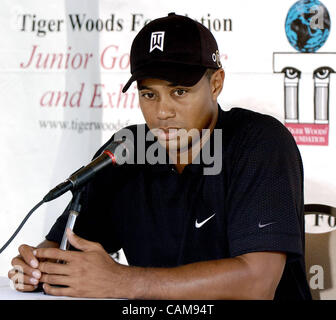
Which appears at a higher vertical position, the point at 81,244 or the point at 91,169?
the point at 91,169

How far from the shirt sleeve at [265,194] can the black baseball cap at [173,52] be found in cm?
22

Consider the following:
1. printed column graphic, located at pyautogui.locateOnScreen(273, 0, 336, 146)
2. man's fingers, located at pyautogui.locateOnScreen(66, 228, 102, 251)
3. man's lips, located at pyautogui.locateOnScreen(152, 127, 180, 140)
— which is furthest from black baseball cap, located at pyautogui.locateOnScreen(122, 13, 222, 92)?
printed column graphic, located at pyautogui.locateOnScreen(273, 0, 336, 146)

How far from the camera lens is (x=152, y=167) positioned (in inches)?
58.7

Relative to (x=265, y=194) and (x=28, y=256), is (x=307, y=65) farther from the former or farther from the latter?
(x=28, y=256)

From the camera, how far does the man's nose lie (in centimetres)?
133

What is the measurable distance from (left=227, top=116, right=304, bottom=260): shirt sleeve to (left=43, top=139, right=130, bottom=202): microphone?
11.3 inches

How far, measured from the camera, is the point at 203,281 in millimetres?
1071

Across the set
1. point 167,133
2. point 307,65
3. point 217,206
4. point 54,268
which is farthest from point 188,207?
point 307,65

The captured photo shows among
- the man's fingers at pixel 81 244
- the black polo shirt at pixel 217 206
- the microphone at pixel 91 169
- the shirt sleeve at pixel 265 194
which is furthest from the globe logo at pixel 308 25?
the man's fingers at pixel 81 244

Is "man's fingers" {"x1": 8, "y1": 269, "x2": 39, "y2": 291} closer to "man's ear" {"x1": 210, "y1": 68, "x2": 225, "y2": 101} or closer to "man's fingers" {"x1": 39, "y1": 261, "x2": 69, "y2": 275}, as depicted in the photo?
"man's fingers" {"x1": 39, "y1": 261, "x2": 69, "y2": 275}

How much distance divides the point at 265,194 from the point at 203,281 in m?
0.25
